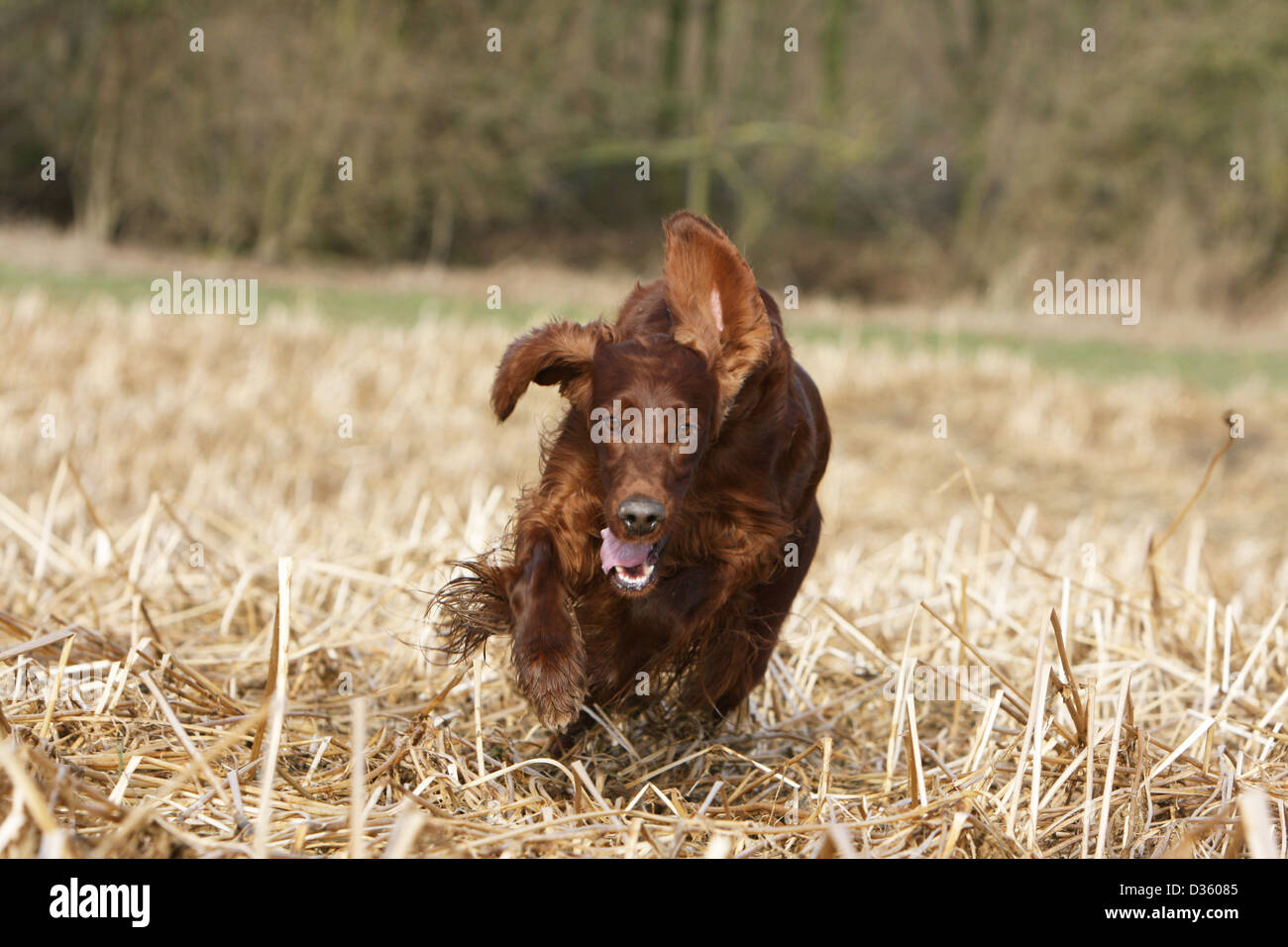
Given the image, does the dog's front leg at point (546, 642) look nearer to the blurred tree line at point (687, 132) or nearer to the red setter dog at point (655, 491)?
the red setter dog at point (655, 491)

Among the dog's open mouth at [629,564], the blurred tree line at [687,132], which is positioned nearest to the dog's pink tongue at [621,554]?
the dog's open mouth at [629,564]

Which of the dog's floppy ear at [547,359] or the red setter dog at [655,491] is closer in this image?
the red setter dog at [655,491]

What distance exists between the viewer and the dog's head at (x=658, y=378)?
8.40ft

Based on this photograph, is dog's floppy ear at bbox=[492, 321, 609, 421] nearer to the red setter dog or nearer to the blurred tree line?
the red setter dog

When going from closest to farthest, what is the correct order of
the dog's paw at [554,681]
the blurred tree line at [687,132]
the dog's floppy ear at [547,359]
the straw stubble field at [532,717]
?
the straw stubble field at [532,717], the dog's paw at [554,681], the dog's floppy ear at [547,359], the blurred tree line at [687,132]

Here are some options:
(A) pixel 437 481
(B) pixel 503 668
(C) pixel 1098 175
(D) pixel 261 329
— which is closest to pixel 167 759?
(B) pixel 503 668

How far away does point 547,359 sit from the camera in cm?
277

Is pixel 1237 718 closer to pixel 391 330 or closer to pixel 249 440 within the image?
pixel 249 440

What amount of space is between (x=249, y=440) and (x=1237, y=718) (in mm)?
7429

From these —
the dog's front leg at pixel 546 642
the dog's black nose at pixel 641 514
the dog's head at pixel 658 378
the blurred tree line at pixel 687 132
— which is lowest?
the dog's front leg at pixel 546 642

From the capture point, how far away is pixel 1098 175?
993 inches

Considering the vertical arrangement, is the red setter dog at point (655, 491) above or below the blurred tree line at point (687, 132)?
below

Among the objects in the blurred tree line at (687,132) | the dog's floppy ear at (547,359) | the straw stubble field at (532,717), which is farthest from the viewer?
the blurred tree line at (687,132)
